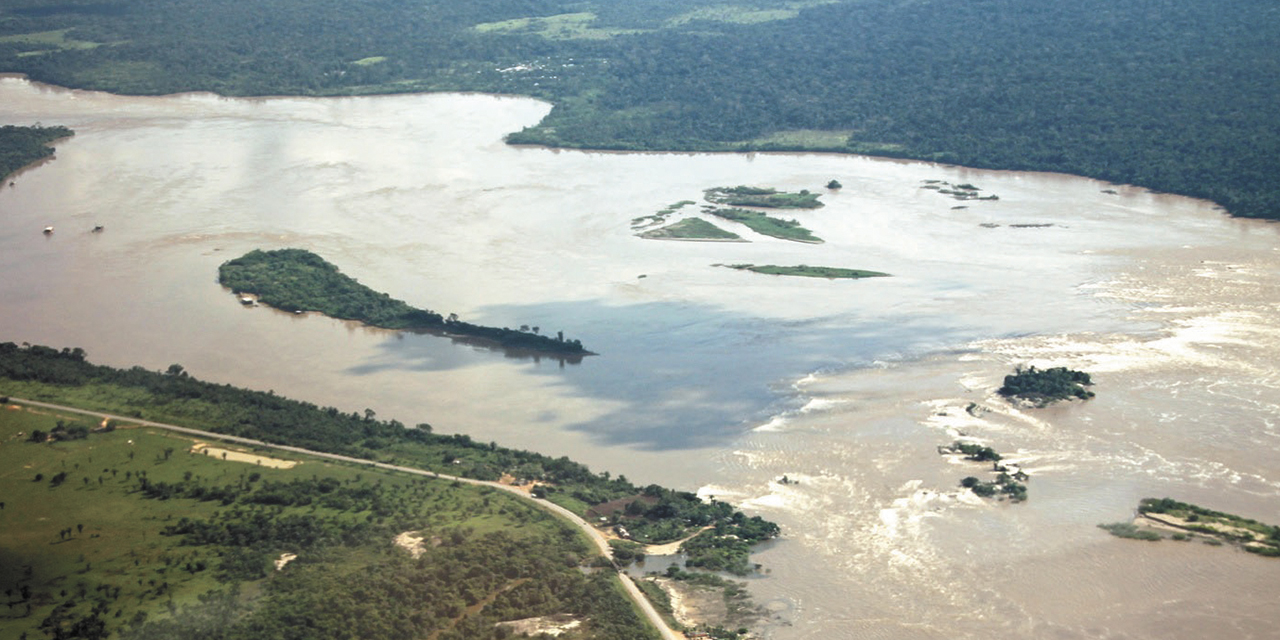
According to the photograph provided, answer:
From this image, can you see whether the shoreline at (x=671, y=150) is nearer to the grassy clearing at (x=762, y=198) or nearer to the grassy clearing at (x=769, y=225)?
the grassy clearing at (x=762, y=198)

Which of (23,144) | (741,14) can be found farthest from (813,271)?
(741,14)

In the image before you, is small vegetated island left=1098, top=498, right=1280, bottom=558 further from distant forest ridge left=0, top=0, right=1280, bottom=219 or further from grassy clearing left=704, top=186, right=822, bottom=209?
grassy clearing left=704, top=186, right=822, bottom=209

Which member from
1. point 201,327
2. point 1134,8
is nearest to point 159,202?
point 201,327

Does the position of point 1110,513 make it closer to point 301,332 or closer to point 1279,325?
point 1279,325

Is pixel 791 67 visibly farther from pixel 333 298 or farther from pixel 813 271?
pixel 333 298

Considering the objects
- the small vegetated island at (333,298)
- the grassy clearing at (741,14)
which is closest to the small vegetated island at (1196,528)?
the small vegetated island at (333,298)

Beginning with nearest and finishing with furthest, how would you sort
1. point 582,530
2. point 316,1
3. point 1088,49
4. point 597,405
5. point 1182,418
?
1. point 582,530
2. point 1182,418
3. point 597,405
4. point 1088,49
5. point 316,1
